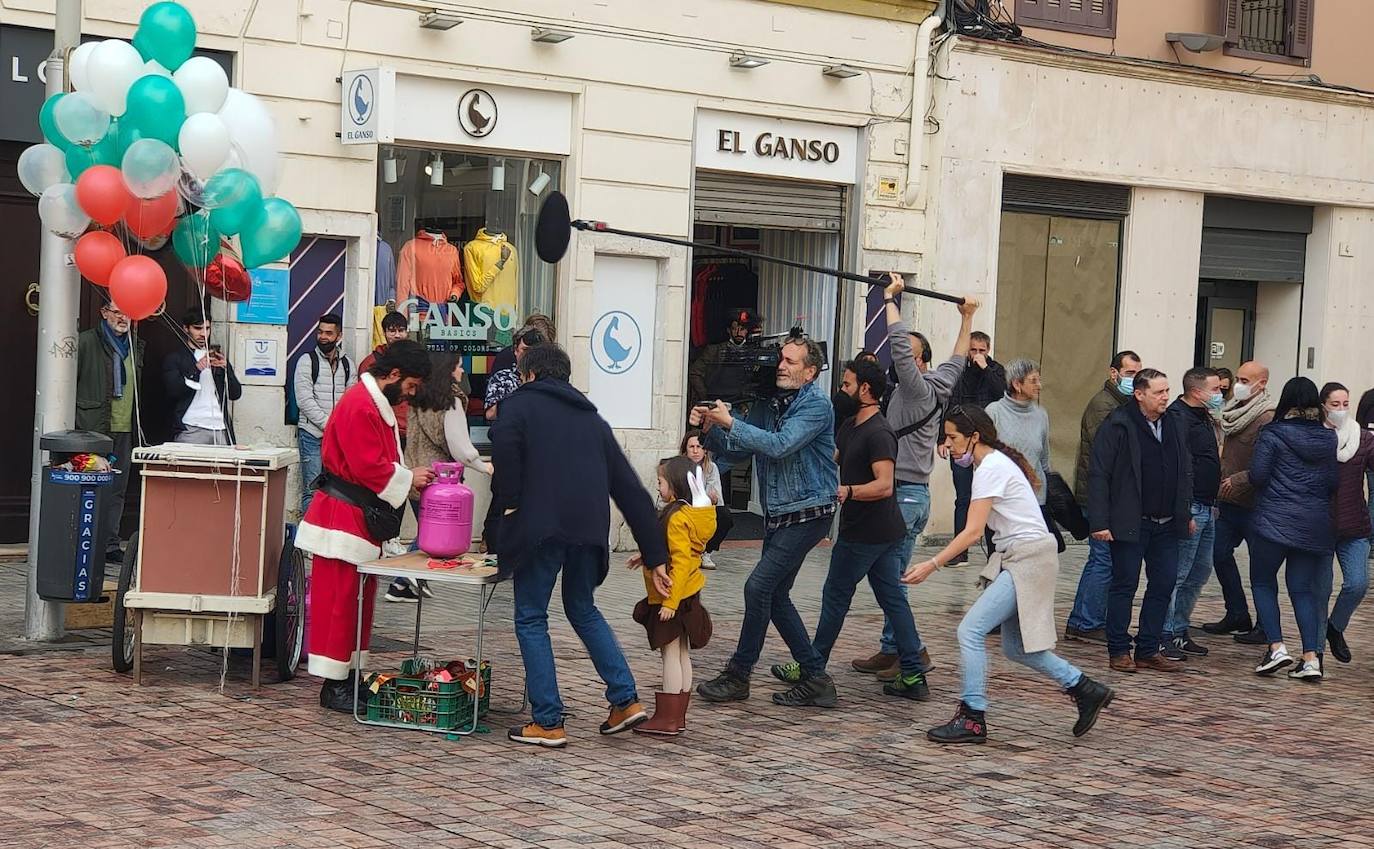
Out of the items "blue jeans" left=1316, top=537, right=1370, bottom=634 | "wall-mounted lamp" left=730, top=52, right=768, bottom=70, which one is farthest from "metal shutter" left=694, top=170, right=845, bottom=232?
"blue jeans" left=1316, top=537, right=1370, bottom=634

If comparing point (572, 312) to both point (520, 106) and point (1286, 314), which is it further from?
point (1286, 314)

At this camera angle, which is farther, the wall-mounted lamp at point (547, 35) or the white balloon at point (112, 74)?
the wall-mounted lamp at point (547, 35)

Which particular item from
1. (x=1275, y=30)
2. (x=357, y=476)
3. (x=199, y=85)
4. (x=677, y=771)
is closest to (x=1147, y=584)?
(x=677, y=771)

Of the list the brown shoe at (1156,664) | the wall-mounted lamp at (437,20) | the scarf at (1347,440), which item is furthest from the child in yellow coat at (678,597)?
the wall-mounted lamp at (437,20)

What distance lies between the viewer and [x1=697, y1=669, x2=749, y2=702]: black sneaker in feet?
31.3

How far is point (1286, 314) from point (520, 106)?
Result: 33.1ft

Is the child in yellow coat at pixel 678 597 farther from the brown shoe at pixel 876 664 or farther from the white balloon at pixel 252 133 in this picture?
the white balloon at pixel 252 133

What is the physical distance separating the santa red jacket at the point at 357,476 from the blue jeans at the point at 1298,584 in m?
5.32

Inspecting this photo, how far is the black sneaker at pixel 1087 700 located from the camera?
8969 mm

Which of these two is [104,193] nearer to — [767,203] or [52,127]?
[52,127]

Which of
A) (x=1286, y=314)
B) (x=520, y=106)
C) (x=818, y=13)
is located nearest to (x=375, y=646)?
(x=520, y=106)

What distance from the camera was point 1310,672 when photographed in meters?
11.0

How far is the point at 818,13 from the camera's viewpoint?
16.7m

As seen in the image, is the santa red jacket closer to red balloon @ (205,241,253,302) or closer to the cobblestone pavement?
the cobblestone pavement
